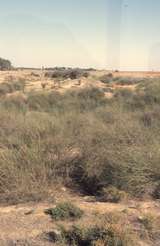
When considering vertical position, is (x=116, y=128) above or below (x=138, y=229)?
above

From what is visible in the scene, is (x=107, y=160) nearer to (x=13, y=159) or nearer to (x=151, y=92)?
(x=13, y=159)

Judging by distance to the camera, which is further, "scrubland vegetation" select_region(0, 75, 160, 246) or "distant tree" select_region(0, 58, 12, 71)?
"distant tree" select_region(0, 58, 12, 71)

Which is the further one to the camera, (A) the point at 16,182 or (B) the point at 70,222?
(A) the point at 16,182

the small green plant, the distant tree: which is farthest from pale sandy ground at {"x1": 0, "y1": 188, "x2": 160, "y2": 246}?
the distant tree

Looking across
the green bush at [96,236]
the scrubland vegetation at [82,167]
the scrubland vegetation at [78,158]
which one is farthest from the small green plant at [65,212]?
the scrubland vegetation at [78,158]

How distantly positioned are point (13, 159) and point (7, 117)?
17.5 feet

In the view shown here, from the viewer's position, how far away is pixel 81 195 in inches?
411

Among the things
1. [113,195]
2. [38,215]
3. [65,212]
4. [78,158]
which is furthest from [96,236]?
[78,158]

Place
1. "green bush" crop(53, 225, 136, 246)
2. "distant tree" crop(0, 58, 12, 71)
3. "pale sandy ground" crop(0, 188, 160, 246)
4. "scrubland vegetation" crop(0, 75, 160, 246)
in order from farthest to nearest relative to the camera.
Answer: "distant tree" crop(0, 58, 12, 71), "scrubland vegetation" crop(0, 75, 160, 246), "pale sandy ground" crop(0, 188, 160, 246), "green bush" crop(53, 225, 136, 246)

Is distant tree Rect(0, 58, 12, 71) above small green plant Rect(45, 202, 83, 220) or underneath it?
above

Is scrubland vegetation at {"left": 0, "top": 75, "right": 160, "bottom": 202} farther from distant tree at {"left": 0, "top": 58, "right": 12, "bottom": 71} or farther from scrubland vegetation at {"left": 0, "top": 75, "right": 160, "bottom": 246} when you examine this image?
distant tree at {"left": 0, "top": 58, "right": 12, "bottom": 71}

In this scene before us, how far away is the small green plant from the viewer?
8239 millimetres

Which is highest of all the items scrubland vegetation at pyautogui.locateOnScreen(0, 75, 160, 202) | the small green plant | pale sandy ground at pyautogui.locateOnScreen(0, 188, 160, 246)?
scrubland vegetation at pyautogui.locateOnScreen(0, 75, 160, 202)

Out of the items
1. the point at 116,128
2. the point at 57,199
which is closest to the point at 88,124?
the point at 116,128
